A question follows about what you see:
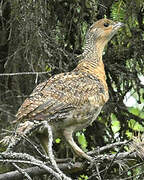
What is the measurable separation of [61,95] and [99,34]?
1223 millimetres

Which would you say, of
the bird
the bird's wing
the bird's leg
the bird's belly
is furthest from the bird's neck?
the bird's leg

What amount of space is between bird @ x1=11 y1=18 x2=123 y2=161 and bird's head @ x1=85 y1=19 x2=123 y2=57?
19 millimetres

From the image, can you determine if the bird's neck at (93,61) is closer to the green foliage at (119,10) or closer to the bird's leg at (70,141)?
the bird's leg at (70,141)

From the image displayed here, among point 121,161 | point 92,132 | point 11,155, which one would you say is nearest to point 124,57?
point 92,132

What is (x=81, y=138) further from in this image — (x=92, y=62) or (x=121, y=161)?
(x=121, y=161)

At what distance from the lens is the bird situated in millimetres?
4180

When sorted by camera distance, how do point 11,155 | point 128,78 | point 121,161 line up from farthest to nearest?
point 128,78 < point 121,161 < point 11,155

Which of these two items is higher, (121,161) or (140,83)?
(140,83)

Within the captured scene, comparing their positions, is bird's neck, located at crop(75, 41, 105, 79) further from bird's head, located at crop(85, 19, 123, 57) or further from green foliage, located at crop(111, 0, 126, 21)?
green foliage, located at crop(111, 0, 126, 21)

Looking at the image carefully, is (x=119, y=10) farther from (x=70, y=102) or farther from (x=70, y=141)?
(x=70, y=141)

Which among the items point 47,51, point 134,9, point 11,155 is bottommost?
point 11,155

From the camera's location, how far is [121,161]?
3.54 m

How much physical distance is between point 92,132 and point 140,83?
707 mm

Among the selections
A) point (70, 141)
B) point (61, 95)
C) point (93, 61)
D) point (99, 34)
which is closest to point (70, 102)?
point (61, 95)
